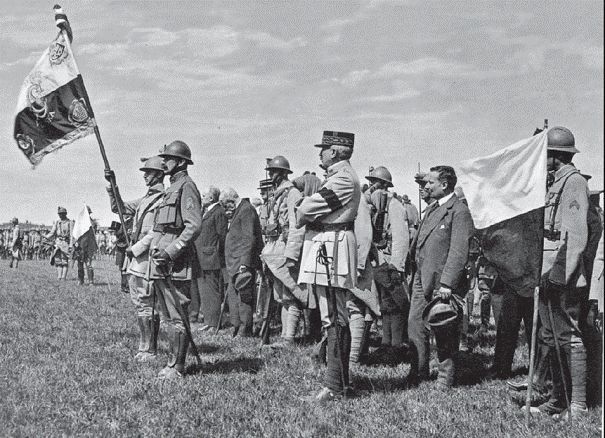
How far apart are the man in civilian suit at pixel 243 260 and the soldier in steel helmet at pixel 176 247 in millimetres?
2833

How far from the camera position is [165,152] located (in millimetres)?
7688

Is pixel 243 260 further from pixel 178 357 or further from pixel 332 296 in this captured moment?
pixel 332 296

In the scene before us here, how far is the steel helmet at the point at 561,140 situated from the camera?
6.01 metres

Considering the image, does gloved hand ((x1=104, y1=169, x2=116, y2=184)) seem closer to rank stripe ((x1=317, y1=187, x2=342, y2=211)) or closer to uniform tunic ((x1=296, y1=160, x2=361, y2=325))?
uniform tunic ((x1=296, y1=160, x2=361, y2=325))

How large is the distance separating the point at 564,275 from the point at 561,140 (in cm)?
124

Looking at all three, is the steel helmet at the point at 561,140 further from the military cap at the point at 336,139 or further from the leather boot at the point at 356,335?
the leather boot at the point at 356,335

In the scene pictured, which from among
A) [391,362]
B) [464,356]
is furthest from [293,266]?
[464,356]

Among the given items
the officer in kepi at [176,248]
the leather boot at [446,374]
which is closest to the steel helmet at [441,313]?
the leather boot at [446,374]

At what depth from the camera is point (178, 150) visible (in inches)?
304

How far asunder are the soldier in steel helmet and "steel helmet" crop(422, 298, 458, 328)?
8.68 feet

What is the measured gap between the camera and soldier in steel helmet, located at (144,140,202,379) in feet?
24.0

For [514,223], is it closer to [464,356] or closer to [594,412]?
[594,412]

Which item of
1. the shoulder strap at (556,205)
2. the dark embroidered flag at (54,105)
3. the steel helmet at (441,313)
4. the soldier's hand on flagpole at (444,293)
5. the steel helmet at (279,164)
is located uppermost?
the dark embroidered flag at (54,105)

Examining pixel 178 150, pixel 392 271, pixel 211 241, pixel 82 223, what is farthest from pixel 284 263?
pixel 82 223
